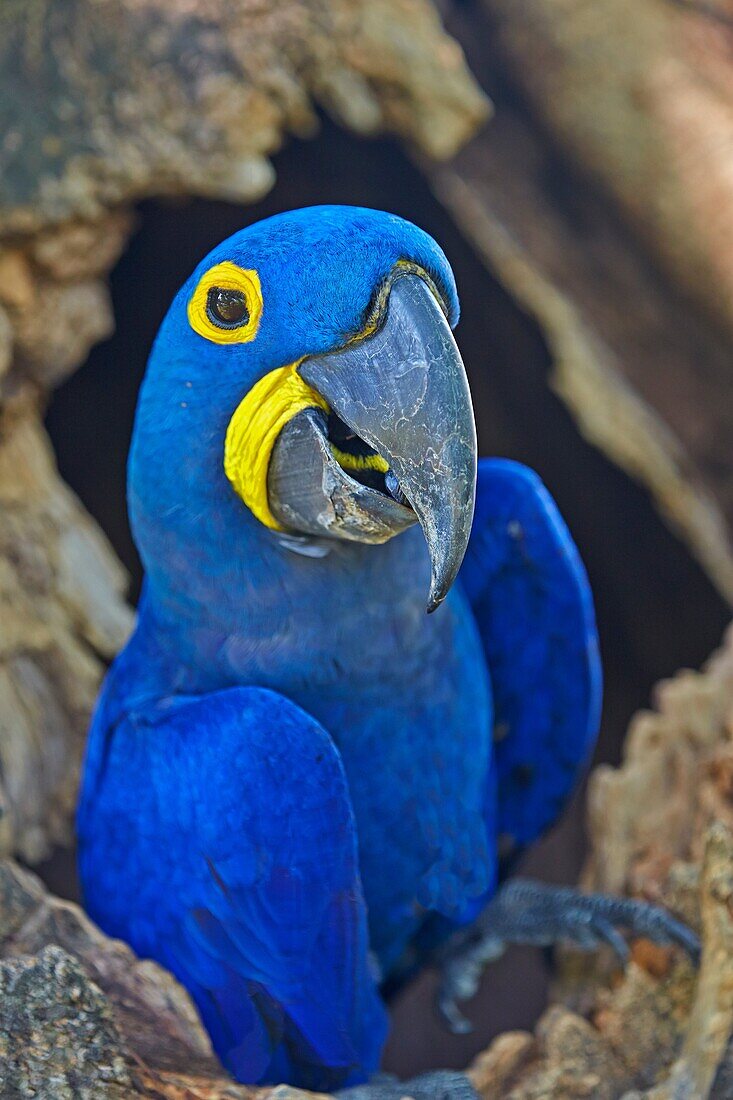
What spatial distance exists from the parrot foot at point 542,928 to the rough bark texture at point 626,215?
1.18 meters

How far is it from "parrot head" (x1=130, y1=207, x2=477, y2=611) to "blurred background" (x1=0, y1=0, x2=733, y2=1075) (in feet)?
3.04

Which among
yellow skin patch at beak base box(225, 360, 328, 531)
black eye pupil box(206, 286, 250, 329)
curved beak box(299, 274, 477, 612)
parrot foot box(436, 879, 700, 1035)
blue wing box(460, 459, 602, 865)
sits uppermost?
curved beak box(299, 274, 477, 612)

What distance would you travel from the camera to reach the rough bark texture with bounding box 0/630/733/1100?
1579 millimetres

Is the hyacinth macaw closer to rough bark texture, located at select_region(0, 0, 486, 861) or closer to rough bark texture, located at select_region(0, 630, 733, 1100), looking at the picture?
rough bark texture, located at select_region(0, 630, 733, 1100)

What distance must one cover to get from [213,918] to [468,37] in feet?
9.00

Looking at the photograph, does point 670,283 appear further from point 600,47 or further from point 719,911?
point 719,911

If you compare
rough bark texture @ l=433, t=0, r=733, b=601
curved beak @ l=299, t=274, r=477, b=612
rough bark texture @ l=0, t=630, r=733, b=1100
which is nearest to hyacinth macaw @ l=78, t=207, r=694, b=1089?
curved beak @ l=299, t=274, r=477, b=612

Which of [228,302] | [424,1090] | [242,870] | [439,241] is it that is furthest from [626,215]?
[424,1090]

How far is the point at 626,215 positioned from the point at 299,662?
6.81 ft

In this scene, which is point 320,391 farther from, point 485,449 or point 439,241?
point 485,449

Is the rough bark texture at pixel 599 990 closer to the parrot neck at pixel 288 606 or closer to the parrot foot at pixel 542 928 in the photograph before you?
the parrot foot at pixel 542 928

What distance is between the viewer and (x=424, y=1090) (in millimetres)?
1955

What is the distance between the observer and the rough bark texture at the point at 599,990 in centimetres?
158

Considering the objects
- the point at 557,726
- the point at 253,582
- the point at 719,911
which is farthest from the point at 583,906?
the point at 253,582
